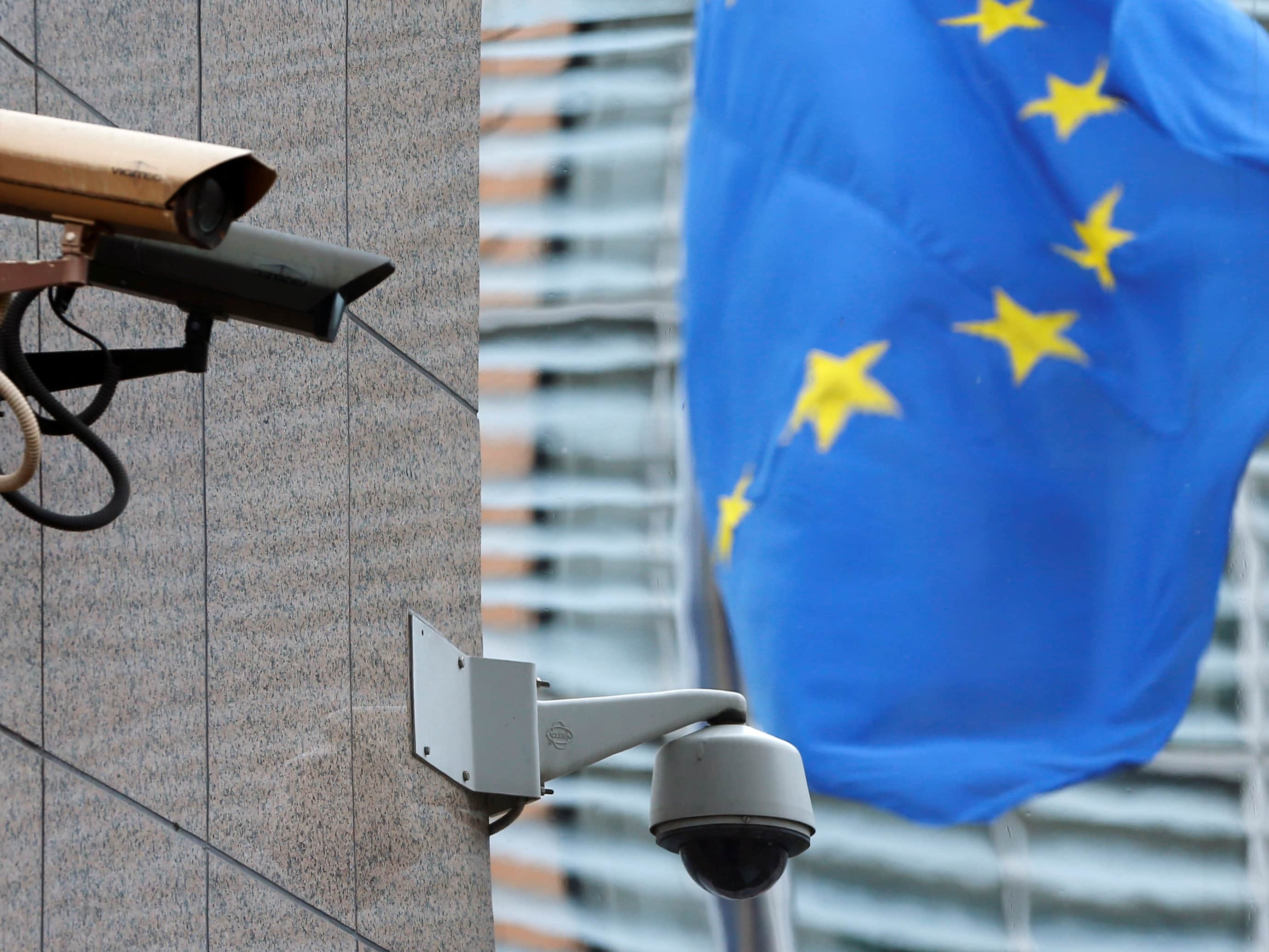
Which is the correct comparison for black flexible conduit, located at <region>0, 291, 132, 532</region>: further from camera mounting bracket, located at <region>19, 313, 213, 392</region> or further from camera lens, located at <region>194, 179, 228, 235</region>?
camera lens, located at <region>194, 179, 228, 235</region>

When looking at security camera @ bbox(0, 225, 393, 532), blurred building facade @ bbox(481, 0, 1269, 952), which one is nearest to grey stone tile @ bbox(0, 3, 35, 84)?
security camera @ bbox(0, 225, 393, 532)

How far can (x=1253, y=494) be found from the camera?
19.4 ft

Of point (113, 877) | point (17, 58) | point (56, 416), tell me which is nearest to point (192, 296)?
point (56, 416)

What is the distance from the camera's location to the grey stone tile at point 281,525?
214cm

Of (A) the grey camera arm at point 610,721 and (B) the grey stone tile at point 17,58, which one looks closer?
(B) the grey stone tile at point 17,58

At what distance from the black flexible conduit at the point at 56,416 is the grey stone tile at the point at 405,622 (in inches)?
42.6

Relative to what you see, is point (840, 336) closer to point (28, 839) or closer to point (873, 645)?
point (873, 645)

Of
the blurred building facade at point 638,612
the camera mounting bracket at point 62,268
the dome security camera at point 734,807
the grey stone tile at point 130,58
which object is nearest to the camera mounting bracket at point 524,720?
the dome security camera at point 734,807

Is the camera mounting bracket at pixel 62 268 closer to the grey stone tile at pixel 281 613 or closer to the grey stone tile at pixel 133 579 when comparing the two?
the grey stone tile at pixel 133 579

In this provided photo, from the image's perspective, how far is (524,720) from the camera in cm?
283

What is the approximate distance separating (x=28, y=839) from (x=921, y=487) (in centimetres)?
479

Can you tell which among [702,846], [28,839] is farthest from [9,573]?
[702,846]

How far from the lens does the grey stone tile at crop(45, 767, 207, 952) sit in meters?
1.72

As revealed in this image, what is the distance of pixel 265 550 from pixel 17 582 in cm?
58
